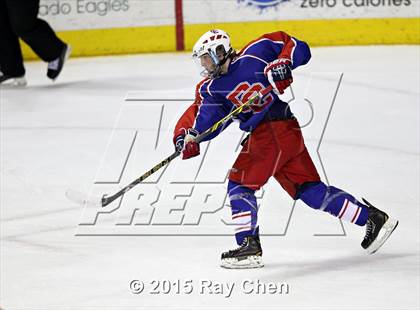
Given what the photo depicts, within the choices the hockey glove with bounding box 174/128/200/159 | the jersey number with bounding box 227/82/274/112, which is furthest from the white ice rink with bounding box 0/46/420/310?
the jersey number with bounding box 227/82/274/112

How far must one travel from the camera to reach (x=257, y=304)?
3.11 m

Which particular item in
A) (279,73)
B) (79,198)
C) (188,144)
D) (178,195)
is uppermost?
(279,73)

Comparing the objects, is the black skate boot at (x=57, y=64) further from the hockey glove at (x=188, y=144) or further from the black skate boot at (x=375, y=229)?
the black skate boot at (x=375, y=229)

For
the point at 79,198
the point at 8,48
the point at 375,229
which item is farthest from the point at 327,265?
the point at 8,48

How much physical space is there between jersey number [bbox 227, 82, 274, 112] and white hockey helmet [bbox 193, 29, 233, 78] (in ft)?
0.29

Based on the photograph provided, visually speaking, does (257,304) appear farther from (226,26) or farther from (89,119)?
(226,26)

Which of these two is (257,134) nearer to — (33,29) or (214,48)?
(214,48)

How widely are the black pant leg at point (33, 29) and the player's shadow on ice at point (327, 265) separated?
363 centimetres

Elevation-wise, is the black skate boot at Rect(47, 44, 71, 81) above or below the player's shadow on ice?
below

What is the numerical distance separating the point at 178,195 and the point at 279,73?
1234 mm

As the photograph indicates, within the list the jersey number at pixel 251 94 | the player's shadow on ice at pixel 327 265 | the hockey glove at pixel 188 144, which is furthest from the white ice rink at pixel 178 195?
the jersey number at pixel 251 94

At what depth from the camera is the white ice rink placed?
10.8 ft

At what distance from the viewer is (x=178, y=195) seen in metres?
4.55

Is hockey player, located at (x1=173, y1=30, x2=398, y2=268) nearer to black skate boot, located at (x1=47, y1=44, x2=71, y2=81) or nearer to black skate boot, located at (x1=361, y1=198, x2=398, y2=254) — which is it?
black skate boot, located at (x1=361, y1=198, x2=398, y2=254)
